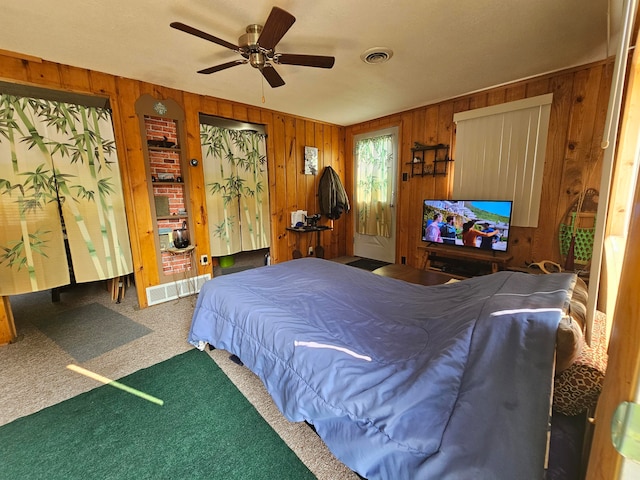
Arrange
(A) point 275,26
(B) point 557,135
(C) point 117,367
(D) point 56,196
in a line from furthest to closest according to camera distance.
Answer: (B) point 557,135
(D) point 56,196
(C) point 117,367
(A) point 275,26

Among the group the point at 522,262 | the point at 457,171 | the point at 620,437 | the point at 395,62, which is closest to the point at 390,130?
the point at 457,171

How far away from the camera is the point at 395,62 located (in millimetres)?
2559

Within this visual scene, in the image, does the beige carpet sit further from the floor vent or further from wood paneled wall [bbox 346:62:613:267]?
wood paneled wall [bbox 346:62:613:267]

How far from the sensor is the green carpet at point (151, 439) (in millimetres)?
1281

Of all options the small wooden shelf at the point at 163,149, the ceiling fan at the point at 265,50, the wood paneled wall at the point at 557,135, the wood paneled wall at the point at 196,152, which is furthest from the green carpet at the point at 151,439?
the wood paneled wall at the point at 557,135

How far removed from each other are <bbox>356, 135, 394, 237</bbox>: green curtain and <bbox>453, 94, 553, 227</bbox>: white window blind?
120 cm

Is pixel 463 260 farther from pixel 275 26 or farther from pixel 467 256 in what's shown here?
pixel 275 26

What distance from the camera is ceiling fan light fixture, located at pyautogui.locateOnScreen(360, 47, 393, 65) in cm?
232

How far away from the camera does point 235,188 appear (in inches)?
151

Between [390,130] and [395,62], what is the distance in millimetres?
1873

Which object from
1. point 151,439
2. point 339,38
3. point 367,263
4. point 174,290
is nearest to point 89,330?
point 174,290

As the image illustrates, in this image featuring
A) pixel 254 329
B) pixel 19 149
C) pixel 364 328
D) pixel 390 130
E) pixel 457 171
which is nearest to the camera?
pixel 364 328

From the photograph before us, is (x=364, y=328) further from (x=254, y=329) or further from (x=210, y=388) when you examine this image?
(x=210, y=388)

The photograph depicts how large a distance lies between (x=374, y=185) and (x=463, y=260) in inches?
81.4
